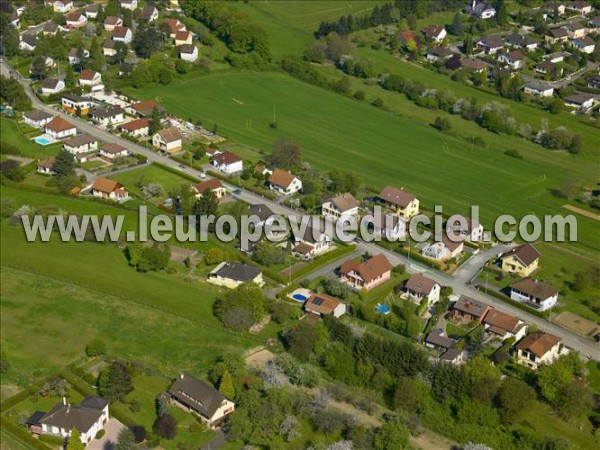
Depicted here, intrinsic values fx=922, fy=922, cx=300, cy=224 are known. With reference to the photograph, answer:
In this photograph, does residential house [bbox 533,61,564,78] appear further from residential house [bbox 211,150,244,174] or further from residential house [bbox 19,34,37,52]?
residential house [bbox 19,34,37,52]

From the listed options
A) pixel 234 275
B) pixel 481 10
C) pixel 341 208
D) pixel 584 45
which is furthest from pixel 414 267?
pixel 481 10

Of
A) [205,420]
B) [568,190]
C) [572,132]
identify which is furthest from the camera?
[572,132]

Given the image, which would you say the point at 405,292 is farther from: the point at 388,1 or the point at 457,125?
the point at 388,1

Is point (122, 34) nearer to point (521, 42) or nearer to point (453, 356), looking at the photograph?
point (521, 42)

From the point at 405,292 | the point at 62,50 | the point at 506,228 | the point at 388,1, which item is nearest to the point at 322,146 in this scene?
the point at 506,228

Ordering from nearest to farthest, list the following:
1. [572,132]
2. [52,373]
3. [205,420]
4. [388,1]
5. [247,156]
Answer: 1. [205,420]
2. [52,373]
3. [247,156]
4. [572,132]
5. [388,1]

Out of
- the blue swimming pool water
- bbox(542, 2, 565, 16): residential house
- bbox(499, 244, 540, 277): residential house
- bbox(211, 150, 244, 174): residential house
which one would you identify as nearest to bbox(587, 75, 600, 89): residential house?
bbox(542, 2, 565, 16): residential house
